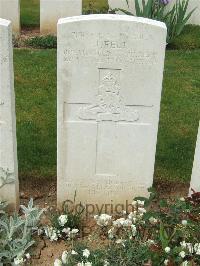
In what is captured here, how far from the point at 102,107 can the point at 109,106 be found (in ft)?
0.19

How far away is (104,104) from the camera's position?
4195 millimetres

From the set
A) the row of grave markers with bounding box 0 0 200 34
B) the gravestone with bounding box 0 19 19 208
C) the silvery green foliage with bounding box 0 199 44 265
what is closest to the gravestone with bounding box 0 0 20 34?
the row of grave markers with bounding box 0 0 200 34

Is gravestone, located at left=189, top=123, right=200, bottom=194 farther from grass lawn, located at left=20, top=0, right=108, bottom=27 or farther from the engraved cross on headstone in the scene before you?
grass lawn, located at left=20, top=0, right=108, bottom=27

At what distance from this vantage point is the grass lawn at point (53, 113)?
214 inches

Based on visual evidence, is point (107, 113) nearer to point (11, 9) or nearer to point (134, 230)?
point (134, 230)

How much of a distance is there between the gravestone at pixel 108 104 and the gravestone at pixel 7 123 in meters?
0.39

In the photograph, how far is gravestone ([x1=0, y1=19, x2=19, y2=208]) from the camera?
393cm

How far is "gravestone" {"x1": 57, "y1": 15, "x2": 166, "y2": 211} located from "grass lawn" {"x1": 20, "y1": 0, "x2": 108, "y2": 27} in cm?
689

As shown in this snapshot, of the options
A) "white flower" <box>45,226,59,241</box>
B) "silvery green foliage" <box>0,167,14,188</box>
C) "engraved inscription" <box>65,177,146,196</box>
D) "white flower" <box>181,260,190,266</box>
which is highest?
"silvery green foliage" <box>0,167,14,188</box>

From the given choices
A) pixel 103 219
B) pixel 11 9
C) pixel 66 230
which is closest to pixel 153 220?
pixel 103 219

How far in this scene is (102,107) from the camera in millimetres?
4215

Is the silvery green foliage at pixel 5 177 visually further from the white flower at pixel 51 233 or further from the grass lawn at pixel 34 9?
the grass lawn at pixel 34 9

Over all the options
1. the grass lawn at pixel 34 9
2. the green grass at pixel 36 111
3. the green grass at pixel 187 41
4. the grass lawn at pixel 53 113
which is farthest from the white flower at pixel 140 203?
the grass lawn at pixel 34 9

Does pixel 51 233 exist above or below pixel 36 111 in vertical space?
below
